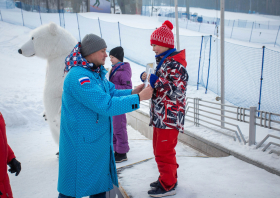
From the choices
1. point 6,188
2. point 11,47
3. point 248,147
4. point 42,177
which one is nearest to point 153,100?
point 6,188

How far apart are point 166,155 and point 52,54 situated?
234 cm

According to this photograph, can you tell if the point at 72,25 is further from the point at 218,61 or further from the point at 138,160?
the point at 138,160

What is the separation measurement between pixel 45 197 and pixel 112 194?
0.87 meters

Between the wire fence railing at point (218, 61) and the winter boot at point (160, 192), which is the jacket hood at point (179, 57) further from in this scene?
the wire fence railing at point (218, 61)

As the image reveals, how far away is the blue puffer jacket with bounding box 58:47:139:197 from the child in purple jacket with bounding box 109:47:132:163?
1714 mm

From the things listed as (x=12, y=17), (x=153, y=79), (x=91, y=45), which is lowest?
(x=153, y=79)

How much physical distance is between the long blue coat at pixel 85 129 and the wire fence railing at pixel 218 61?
438 centimetres

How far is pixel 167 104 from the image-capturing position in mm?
2035

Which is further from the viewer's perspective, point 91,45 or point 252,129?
point 252,129

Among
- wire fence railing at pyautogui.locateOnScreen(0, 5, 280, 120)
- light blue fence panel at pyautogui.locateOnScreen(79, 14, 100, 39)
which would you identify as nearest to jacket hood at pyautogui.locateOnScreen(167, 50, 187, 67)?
wire fence railing at pyautogui.locateOnScreen(0, 5, 280, 120)

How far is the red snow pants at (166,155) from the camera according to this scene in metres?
2.05

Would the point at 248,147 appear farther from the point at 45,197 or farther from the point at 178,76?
the point at 45,197

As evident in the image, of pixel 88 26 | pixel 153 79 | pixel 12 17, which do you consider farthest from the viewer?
pixel 12 17

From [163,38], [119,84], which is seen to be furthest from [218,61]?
[163,38]
